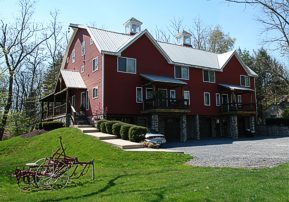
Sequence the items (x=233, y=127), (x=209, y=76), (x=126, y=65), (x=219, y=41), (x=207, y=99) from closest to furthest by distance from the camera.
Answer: (x=126, y=65)
(x=233, y=127)
(x=207, y=99)
(x=209, y=76)
(x=219, y=41)

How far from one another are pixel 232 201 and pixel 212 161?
8.01m

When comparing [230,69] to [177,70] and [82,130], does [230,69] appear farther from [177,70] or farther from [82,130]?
[82,130]

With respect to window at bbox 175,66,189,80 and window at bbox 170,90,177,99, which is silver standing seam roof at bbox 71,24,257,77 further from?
window at bbox 170,90,177,99

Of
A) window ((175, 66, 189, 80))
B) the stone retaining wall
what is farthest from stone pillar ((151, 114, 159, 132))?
the stone retaining wall

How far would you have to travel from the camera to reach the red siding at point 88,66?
2698 centimetres

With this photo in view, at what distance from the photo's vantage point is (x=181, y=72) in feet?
106

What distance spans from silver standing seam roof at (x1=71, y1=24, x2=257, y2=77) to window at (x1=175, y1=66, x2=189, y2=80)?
1.85 feet

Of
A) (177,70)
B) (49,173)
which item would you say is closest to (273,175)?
(49,173)

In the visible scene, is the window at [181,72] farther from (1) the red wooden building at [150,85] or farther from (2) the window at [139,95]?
(2) the window at [139,95]

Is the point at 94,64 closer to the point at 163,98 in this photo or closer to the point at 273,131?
the point at 163,98

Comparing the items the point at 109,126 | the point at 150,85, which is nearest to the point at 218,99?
the point at 150,85

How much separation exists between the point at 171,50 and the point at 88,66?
1003cm

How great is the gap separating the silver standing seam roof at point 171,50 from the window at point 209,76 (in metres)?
0.56

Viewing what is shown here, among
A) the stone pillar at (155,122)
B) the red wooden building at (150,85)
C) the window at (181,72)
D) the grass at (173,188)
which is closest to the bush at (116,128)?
the red wooden building at (150,85)
